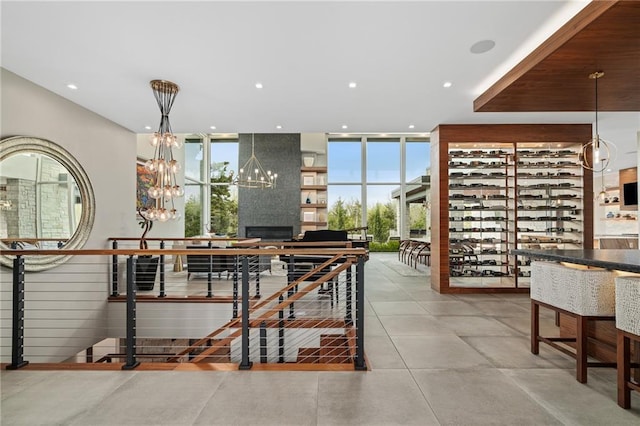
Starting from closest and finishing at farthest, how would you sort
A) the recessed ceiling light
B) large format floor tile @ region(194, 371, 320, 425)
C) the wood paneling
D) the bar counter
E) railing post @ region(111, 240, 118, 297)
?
large format floor tile @ region(194, 371, 320, 425) → the bar counter → the recessed ceiling light → railing post @ region(111, 240, 118, 297) → the wood paneling

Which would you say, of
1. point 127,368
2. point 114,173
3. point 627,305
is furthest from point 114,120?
point 627,305

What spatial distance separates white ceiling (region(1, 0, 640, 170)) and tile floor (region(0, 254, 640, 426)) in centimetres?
290

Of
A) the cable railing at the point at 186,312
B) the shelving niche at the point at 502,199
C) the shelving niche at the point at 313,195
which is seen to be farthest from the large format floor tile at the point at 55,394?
the shelving niche at the point at 313,195

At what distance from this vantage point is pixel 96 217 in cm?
528

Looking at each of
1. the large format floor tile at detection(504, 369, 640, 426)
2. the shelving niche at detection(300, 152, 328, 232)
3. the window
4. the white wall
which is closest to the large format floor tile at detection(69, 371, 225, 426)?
the white wall

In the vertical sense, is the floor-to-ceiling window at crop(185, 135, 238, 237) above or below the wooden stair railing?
above

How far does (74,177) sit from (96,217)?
75 cm

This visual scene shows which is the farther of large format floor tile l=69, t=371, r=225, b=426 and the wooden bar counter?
the wooden bar counter

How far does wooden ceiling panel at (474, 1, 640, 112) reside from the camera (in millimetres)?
2592

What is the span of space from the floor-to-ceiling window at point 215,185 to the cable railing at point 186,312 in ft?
16.7

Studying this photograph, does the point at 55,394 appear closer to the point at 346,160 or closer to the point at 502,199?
the point at 502,199

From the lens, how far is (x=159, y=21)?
275 cm

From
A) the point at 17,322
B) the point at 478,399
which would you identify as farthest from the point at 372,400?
the point at 17,322

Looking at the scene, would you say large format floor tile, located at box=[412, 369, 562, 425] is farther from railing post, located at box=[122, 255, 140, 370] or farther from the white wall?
the white wall
